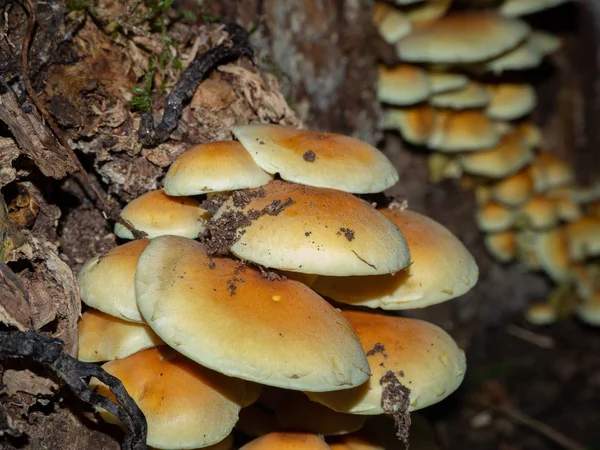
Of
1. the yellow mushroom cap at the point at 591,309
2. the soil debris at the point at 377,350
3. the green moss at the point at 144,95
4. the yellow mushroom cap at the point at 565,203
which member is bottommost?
the yellow mushroom cap at the point at 591,309

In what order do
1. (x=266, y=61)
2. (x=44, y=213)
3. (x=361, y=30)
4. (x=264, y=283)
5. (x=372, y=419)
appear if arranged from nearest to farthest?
(x=264, y=283)
(x=44, y=213)
(x=372, y=419)
(x=266, y=61)
(x=361, y=30)

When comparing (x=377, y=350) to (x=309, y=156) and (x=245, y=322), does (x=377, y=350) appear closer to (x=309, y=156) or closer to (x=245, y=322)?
(x=245, y=322)

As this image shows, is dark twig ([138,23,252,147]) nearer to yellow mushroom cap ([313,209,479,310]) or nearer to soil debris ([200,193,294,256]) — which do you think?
soil debris ([200,193,294,256])

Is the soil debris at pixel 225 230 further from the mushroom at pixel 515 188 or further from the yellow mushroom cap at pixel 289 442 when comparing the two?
the mushroom at pixel 515 188

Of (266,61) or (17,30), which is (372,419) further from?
(17,30)

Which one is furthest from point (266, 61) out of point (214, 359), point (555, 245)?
point (555, 245)

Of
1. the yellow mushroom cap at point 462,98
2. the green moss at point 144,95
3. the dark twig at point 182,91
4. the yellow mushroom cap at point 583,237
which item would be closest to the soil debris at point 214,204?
the dark twig at point 182,91
